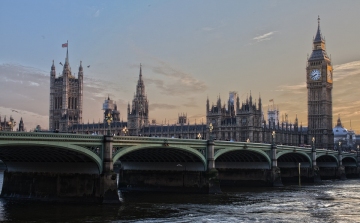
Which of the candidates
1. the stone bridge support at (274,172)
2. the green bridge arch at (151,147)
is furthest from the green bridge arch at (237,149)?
the green bridge arch at (151,147)

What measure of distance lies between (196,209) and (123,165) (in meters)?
24.5

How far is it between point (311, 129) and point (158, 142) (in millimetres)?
128785

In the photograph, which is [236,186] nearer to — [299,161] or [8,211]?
[299,161]

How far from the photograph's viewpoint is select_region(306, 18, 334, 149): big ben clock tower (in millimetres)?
181150

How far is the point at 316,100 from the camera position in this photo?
18375 centimetres

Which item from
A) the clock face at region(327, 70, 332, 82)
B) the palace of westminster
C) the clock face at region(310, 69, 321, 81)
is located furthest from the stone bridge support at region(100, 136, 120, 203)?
the clock face at region(327, 70, 332, 82)

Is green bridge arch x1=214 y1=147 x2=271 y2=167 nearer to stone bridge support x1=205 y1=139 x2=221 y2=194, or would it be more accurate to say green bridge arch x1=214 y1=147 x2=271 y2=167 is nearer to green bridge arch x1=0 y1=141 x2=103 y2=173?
stone bridge support x1=205 y1=139 x2=221 y2=194

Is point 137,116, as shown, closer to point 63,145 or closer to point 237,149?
point 237,149

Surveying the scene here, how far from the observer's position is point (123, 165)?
76.2m

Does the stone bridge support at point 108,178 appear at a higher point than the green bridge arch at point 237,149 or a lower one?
lower

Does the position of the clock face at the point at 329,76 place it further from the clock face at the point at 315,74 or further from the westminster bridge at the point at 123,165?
the westminster bridge at the point at 123,165

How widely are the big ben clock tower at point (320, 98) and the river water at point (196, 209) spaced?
115795 millimetres

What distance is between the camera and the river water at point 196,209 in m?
47.0

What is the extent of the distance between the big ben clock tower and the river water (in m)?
116
